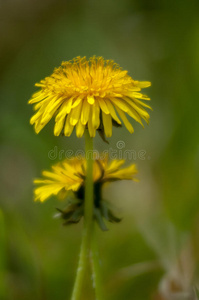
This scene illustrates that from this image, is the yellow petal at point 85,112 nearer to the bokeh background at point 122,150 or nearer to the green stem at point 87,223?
the green stem at point 87,223

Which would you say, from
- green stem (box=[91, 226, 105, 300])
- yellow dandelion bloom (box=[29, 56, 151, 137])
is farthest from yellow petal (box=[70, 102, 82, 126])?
green stem (box=[91, 226, 105, 300])

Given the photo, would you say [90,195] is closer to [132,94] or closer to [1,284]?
[132,94]

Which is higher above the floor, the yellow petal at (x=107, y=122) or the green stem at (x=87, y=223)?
the yellow petal at (x=107, y=122)

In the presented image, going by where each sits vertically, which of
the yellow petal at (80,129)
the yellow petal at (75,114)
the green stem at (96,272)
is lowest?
the green stem at (96,272)

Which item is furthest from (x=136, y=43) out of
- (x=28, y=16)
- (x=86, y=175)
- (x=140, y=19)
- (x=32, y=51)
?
(x=86, y=175)

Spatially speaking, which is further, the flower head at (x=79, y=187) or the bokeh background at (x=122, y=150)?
the bokeh background at (x=122, y=150)

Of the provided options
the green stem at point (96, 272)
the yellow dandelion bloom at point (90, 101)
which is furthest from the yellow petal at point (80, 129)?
the green stem at point (96, 272)

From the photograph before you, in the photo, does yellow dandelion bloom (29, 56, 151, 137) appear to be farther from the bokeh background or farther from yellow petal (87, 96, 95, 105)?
the bokeh background
